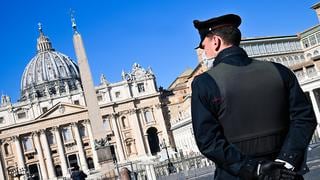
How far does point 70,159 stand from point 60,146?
2549 mm

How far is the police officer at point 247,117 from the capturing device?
9.80 feet

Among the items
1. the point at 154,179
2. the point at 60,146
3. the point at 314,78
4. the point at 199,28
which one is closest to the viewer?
the point at 199,28

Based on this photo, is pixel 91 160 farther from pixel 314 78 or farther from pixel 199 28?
pixel 199 28

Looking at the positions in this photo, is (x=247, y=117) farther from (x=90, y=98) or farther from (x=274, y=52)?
(x=274, y=52)

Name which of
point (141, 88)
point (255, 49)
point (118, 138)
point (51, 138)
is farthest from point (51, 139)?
point (255, 49)

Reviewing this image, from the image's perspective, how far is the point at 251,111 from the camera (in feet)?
10.1

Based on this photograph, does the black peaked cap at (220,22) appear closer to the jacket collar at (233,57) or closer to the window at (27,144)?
the jacket collar at (233,57)

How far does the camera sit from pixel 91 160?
255 ft

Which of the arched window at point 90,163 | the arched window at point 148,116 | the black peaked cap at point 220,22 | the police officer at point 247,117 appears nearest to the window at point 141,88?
the arched window at point 148,116

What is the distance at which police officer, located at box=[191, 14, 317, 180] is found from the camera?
9.80ft

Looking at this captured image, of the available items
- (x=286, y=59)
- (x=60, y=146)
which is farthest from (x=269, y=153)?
(x=60, y=146)

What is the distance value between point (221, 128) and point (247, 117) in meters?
0.17

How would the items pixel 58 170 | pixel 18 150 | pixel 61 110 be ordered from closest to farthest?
1. pixel 18 150
2. pixel 61 110
3. pixel 58 170

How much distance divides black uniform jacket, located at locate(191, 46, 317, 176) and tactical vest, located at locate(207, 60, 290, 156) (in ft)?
0.15
